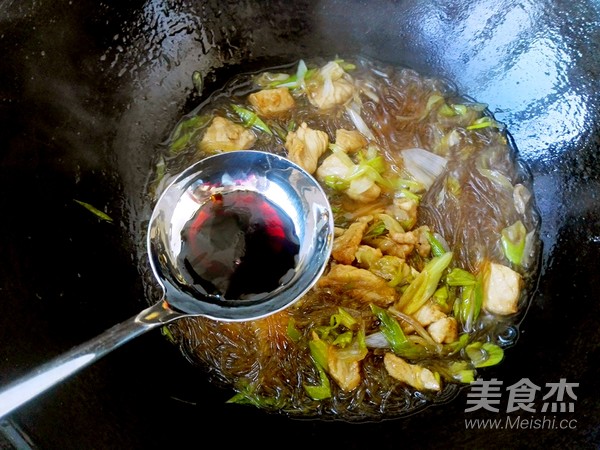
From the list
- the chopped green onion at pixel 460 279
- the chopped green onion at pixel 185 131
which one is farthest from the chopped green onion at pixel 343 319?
the chopped green onion at pixel 185 131

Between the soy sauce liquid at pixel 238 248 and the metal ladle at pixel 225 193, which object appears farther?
the soy sauce liquid at pixel 238 248

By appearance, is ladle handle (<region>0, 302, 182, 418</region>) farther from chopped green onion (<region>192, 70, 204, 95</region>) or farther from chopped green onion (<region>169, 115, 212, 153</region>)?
chopped green onion (<region>192, 70, 204, 95</region>)

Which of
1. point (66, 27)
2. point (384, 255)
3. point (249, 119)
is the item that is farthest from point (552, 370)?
point (66, 27)

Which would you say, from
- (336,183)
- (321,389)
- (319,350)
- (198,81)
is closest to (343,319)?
(319,350)

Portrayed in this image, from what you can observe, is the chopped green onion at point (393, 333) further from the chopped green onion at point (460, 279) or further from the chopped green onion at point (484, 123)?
the chopped green onion at point (484, 123)

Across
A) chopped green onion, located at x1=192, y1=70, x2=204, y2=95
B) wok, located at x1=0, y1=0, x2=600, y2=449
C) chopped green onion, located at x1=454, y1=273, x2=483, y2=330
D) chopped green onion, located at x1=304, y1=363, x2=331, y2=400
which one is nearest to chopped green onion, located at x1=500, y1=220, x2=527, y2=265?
wok, located at x1=0, y1=0, x2=600, y2=449

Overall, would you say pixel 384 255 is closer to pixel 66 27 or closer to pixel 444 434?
pixel 444 434
